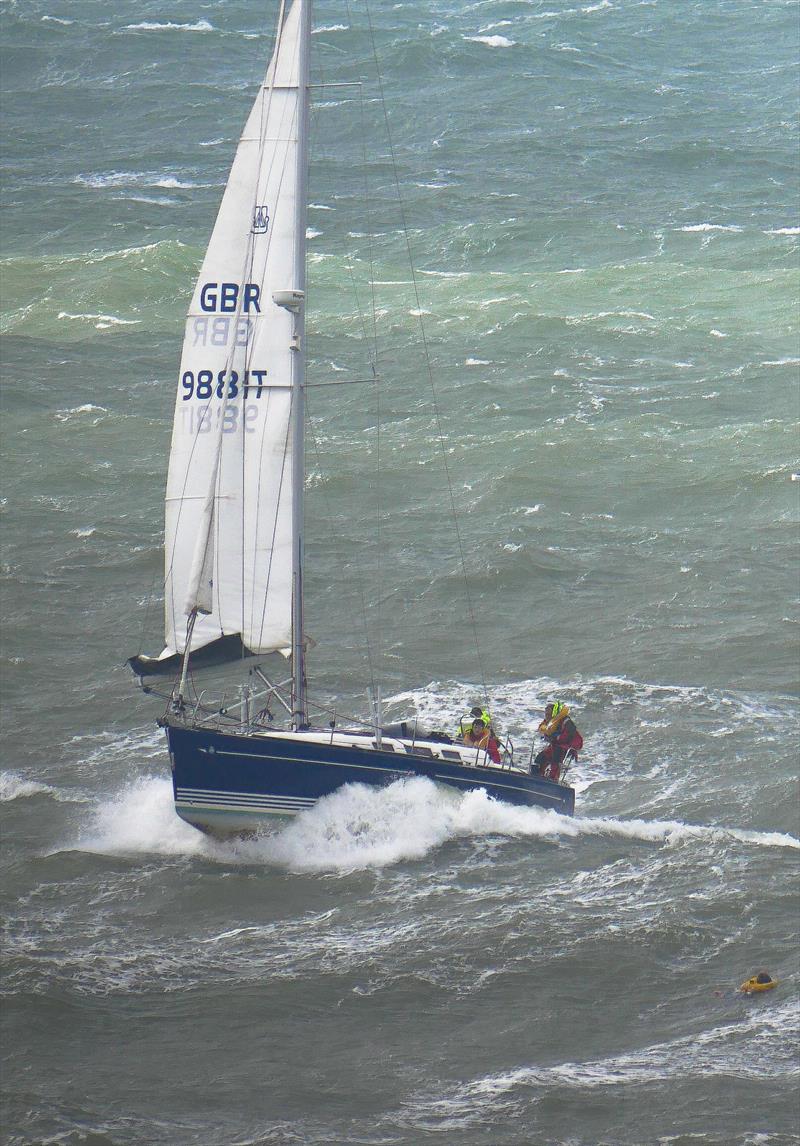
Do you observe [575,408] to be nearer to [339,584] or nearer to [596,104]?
[339,584]

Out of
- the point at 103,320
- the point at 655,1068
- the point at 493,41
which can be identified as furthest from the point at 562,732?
the point at 493,41

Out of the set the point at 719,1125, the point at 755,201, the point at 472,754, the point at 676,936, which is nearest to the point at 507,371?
the point at 755,201

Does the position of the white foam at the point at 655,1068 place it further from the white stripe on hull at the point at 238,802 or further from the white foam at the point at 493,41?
the white foam at the point at 493,41

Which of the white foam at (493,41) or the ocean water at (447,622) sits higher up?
the white foam at (493,41)

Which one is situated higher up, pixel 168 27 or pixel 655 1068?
pixel 168 27

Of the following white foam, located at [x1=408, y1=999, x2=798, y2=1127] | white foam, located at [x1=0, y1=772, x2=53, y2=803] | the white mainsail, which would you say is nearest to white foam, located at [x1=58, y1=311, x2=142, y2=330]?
white foam, located at [x1=0, y1=772, x2=53, y2=803]

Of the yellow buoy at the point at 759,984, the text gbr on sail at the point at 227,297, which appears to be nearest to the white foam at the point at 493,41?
the text gbr on sail at the point at 227,297

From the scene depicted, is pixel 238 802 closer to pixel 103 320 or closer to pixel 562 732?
pixel 562 732
